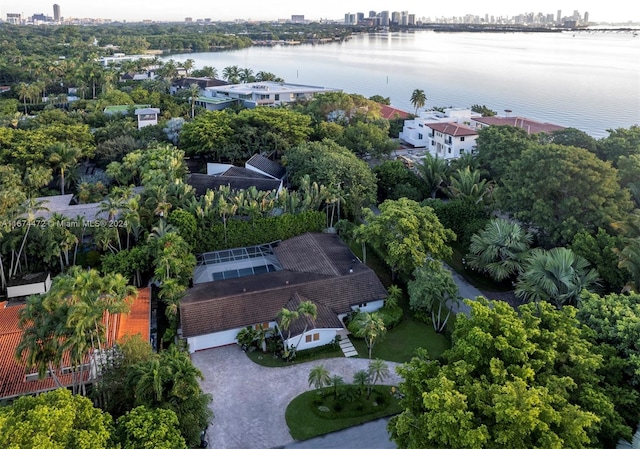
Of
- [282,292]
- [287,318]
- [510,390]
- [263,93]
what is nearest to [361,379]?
[287,318]

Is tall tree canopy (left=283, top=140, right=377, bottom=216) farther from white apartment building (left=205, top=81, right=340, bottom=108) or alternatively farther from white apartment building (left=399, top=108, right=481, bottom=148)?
white apartment building (left=205, top=81, right=340, bottom=108)

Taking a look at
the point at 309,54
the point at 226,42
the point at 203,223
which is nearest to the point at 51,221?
the point at 203,223

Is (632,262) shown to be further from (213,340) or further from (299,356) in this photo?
(213,340)

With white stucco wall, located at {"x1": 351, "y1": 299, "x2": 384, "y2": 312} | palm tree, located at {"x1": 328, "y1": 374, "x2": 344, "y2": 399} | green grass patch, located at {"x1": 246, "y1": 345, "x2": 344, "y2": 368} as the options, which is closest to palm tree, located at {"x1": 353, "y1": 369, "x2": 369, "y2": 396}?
palm tree, located at {"x1": 328, "y1": 374, "x2": 344, "y2": 399}

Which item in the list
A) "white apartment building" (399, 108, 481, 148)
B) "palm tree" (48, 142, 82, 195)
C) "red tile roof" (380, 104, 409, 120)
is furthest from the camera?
"red tile roof" (380, 104, 409, 120)

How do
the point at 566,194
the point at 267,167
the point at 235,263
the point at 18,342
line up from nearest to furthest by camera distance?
the point at 18,342
the point at 566,194
the point at 235,263
the point at 267,167

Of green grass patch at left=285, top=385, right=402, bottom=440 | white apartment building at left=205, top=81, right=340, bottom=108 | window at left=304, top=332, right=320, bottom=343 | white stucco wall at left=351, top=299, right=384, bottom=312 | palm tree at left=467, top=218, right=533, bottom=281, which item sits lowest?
green grass patch at left=285, top=385, right=402, bottom=440

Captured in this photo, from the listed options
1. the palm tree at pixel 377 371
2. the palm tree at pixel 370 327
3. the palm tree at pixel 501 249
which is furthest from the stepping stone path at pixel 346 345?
the palm tree at pixel 501 249
